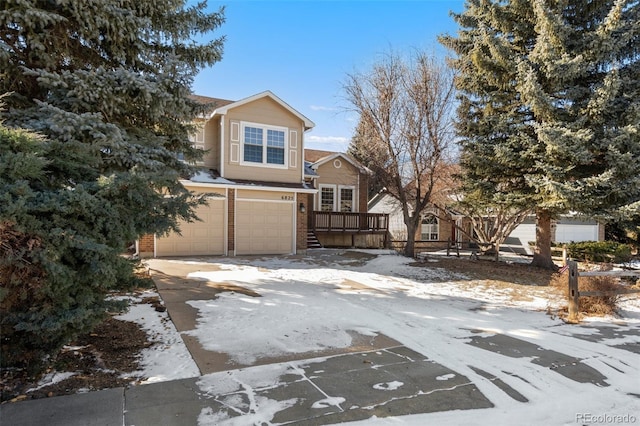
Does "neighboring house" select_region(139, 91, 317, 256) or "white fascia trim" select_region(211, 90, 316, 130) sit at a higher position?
"white fascia trim" select_region(211, 90, 316, 130)

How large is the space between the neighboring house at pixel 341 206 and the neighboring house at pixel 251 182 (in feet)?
9.86

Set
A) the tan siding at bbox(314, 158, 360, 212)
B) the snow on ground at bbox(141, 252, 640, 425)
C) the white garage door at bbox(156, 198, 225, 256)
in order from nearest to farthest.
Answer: the snow on ground at bbox(141, 252, 640, 425) → the white garage door at bbox(156, 198, 225, 256) → the tan siding at bbox(314, 158, 360, 212)

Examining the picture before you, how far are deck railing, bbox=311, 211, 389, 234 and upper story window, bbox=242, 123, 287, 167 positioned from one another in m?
4.40

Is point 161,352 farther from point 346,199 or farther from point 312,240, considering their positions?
point 346,199

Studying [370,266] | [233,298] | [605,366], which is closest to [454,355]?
[605,366]

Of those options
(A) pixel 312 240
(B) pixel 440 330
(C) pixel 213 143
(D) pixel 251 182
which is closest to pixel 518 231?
(A) pixel 312 240

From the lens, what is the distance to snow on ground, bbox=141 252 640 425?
11.5 ft

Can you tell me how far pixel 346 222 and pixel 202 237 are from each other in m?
7.90

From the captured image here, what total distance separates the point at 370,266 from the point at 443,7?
9742 mm

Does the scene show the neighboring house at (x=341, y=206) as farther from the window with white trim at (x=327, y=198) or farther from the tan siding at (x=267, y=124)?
the tan siding at (x=267, y=124)

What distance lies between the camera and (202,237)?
14.1 metres

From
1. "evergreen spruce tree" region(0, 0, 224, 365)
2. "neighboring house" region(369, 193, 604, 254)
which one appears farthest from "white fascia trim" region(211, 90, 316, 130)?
"neighboring house" region(369, 193, 604, 254)

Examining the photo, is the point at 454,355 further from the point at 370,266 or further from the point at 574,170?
the point at 574,170

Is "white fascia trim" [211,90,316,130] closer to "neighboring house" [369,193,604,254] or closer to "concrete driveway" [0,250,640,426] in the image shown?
"neighboring house" [369,193,604,254]
